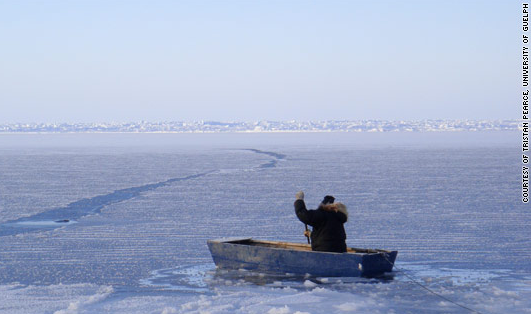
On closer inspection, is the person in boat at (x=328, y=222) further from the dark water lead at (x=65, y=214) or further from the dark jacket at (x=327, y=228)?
the dark water lead at (x=65, y=214)

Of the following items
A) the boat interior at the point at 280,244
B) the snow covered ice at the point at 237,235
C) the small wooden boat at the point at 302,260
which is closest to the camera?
the snow covered ice at the point at 237,235

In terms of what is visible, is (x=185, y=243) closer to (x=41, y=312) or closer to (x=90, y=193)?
(x=41, y=312)

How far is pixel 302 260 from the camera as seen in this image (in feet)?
39.8

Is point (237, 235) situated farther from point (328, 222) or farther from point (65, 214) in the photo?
point (65, 214)

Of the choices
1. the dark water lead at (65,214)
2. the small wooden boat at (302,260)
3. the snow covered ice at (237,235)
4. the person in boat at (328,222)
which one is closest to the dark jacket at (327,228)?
the person in boat at (328,222)

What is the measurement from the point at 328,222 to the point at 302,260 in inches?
28.1

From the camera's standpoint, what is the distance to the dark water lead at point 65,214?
17672mm

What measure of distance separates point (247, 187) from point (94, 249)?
46.9ft

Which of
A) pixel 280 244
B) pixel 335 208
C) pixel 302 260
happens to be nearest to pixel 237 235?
pixel 280 244

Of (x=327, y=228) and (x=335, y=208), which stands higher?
(x=335, y=208)

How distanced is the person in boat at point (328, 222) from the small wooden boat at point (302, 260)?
0.25 m

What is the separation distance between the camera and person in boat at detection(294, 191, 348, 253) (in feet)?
39.0

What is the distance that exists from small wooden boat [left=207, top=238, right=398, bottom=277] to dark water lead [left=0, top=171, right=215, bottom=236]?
613cm

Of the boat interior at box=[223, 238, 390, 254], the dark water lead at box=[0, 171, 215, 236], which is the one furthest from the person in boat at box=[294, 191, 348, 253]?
the dark water lead at box=[0, 171, 215, 236]
